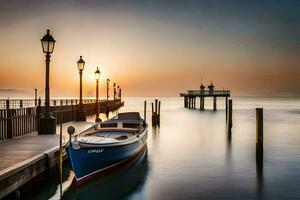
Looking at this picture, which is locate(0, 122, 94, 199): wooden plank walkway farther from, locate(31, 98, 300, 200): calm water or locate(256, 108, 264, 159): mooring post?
locate(256, 108, 264, 159): mooring post

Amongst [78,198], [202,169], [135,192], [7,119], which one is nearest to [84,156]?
[78,198]

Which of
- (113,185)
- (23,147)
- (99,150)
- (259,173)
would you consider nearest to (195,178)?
(259,173)

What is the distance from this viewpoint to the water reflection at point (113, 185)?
38.4 ft

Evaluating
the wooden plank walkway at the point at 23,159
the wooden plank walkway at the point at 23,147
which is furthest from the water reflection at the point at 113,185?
the wooden plank walkway at the point at 23,147

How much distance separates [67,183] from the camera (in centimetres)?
1295

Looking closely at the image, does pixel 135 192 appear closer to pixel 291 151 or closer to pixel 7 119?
pixel 7 119

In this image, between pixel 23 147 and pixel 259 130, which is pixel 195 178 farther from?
pixel 23 147

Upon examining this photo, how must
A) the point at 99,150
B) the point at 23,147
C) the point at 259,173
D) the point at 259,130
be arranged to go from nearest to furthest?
the point at 99,150, the point at 23,147, the point at 259,173, the point at 259,130

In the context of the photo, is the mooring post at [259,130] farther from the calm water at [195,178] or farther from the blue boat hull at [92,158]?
the blue boat hull at [92,158]

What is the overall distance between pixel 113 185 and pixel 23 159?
3.76 meters

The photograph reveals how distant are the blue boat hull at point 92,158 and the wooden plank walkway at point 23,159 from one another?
87 cm

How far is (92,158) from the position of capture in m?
12.1

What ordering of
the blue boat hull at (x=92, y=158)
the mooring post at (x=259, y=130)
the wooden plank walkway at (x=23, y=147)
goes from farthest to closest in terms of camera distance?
the mooring post at (x=259, y=130), the blue boat hull at (x=92, y=158), the wooden plank walkway at (x=23, y=147)

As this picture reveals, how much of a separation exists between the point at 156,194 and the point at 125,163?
342 centimetres
